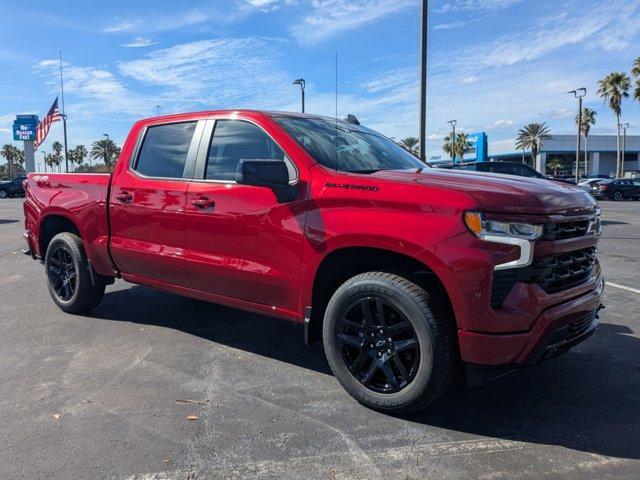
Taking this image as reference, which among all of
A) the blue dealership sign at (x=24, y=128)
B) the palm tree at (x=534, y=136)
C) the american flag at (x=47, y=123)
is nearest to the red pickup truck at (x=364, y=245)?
the american flag at (x=47, y=123)

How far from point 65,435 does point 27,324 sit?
273 centimetres

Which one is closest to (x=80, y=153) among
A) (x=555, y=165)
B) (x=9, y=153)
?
(x=9, y=153)

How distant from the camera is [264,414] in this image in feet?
11.7

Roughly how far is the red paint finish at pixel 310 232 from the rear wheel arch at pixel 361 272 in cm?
8

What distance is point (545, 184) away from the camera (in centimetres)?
364

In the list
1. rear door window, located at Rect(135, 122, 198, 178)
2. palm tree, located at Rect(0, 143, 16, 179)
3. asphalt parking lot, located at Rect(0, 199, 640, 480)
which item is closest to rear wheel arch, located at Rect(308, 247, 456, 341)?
asphalt parking lot, located at Rect(0, 199, 640, 480)

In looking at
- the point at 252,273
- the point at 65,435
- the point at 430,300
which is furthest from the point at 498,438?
the point at 65,435

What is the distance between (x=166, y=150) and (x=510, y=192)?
2.99 metres

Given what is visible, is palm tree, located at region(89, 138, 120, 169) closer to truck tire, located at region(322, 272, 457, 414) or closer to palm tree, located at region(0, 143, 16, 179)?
truck tire, located at region(322, 272, 457, 414)

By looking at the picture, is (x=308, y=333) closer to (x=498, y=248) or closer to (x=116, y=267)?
(x=498, y=248)

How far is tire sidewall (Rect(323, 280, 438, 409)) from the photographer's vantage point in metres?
3.24

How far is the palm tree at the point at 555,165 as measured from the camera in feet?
272

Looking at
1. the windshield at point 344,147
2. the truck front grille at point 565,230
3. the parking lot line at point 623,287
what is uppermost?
the windshield at point 344,147

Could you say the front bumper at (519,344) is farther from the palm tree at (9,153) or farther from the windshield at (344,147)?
the palm tree at (9,153)
